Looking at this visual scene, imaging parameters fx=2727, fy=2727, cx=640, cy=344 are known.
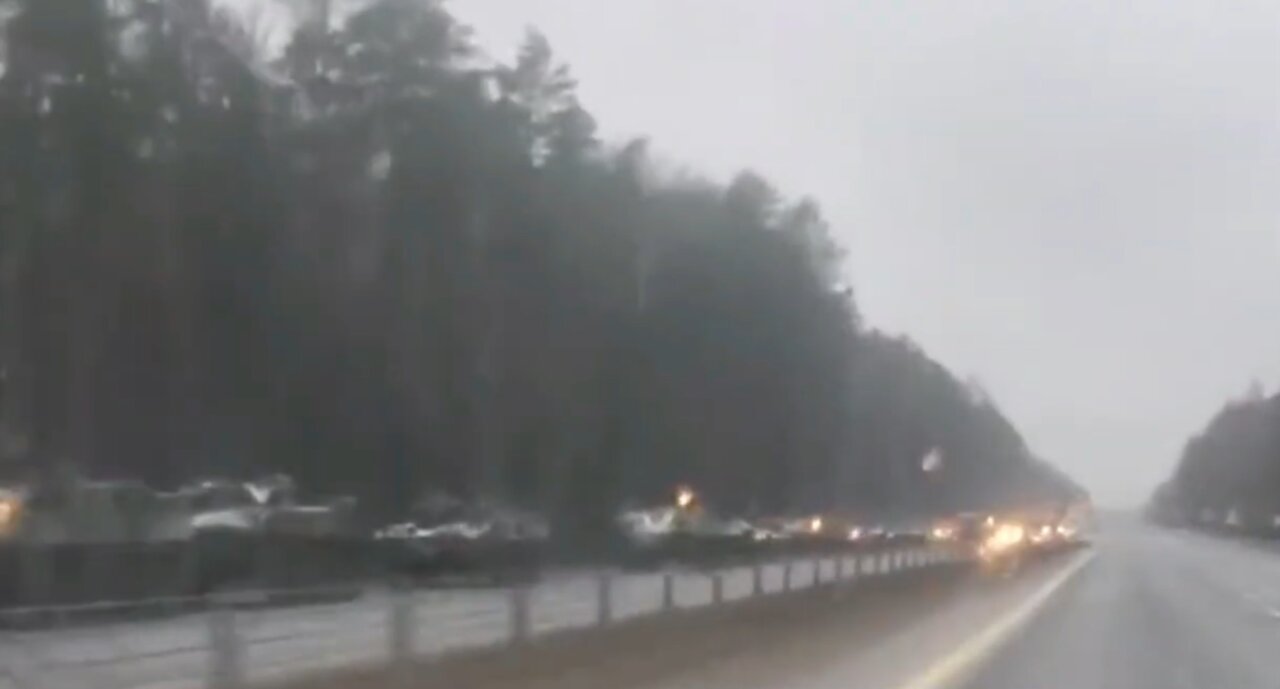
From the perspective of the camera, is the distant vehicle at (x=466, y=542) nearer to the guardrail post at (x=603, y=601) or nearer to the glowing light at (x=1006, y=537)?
the guardrail post at (x=603, y=601)

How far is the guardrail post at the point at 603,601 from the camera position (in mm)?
36156

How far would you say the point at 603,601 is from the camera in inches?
1433

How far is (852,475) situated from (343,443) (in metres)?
51.4

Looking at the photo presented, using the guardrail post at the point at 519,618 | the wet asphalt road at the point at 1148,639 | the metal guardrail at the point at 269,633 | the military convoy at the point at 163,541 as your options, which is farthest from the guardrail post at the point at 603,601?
the military convoy at the point at 163,541

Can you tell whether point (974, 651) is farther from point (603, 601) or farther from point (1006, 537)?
point (1006, 537)

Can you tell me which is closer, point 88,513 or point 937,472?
point 88,513

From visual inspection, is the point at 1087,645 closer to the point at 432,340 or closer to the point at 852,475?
the point at 432,340

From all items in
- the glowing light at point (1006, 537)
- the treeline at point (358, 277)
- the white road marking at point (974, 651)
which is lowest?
the white road marking at point (974, 651)

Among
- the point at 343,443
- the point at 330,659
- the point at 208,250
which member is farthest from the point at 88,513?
the point at 330,659

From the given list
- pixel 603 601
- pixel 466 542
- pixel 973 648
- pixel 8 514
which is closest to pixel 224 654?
pixel 603 601

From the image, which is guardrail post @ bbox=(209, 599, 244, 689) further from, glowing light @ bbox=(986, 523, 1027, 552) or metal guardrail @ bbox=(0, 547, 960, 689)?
glowing light @ bbox=(986, 523, 1027, 552)

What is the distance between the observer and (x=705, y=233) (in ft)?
323

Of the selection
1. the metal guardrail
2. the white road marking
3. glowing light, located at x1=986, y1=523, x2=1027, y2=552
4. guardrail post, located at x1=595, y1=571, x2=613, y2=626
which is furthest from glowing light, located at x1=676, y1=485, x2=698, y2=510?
guardrail post, located at x1=595, y1=571, x2=613, y2=626

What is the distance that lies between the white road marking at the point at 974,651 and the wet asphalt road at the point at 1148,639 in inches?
9.9
